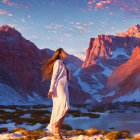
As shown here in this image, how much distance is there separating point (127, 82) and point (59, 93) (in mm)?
113505

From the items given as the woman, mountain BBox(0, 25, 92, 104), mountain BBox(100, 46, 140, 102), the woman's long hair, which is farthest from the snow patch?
the woman

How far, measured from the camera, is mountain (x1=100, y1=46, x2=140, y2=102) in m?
106

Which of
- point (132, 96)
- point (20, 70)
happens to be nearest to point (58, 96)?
point (20, 70)

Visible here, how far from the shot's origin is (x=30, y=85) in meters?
99.8

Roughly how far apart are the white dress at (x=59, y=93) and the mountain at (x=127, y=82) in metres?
92.3

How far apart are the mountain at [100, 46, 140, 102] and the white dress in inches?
3633

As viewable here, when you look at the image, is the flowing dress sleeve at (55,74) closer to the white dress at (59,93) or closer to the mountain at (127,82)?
the white dress at (59,93)

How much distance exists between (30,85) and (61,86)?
93196 mm

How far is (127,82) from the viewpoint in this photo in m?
→ 117

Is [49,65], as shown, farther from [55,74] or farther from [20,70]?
[20,70]

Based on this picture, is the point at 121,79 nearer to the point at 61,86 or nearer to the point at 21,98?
the point at 21,98

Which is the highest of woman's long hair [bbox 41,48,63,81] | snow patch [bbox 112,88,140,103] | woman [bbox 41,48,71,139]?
woman's long hair [bbox 41,48,63,81]

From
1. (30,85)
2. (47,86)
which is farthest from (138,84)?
(30,85)

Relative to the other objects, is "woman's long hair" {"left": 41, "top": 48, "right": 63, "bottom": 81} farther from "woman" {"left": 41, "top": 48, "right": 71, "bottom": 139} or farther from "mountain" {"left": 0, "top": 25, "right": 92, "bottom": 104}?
"mountain" {"left": 0, "top": 25, "right": 92, "bottom": 104}
